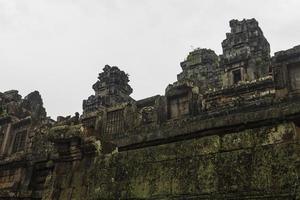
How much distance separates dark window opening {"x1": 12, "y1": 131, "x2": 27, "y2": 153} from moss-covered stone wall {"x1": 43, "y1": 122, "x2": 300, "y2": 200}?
25103 mm

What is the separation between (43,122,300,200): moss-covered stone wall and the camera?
3.51 metres

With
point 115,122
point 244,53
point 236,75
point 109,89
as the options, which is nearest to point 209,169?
point 115,122

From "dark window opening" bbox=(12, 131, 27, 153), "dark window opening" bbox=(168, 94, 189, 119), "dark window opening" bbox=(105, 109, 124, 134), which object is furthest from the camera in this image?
"dark window opening" bbox=(12, 131, 27, 153)

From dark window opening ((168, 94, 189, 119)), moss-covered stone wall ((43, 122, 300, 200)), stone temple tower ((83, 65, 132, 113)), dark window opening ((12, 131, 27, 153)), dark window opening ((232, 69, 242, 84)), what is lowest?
moss-covered stone wall ((43, 122, 300, 200))

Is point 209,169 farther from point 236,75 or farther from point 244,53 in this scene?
point 244,53

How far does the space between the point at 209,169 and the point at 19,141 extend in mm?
27154

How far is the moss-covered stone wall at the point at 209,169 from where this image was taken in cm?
351

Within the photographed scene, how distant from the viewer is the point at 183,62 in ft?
143

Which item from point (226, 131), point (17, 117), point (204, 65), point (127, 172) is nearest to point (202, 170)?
point (226, 131)

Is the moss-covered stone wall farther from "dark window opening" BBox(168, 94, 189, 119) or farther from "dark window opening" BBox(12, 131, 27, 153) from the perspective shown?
"dark window opening" BBox(12, 131, 27, 153)

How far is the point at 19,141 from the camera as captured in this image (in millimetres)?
28750

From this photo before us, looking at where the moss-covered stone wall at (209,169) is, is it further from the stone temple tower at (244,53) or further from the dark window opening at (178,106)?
the stone temple tower at (244,53)

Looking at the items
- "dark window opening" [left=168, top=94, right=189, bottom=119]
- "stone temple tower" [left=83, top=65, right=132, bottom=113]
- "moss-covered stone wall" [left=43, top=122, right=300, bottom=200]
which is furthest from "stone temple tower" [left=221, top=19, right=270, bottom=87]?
"moss-covered stone wall" [left=43, top=122, right=300, bottom=200]

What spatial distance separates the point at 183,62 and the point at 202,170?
131 feet
